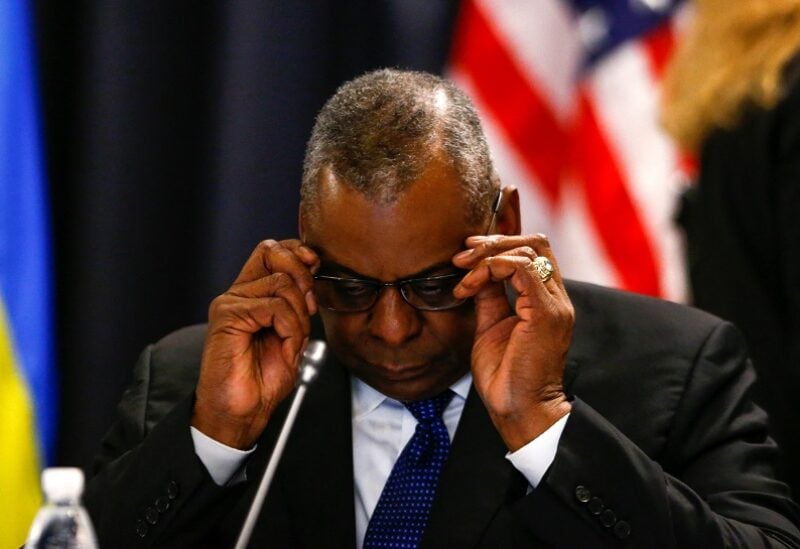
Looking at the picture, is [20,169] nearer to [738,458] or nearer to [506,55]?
[506,55]

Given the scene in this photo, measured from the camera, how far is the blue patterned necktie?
86.8 inches

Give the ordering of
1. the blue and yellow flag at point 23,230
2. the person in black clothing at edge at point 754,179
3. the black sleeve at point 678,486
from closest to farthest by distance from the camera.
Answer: the black sleeve at point 678,486
the person in black clothing at edge at point 754,179
the blue and yellow flag at point 23,230

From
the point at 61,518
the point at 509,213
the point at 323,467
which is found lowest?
the point at 323,467

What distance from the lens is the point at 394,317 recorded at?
2.12 meters

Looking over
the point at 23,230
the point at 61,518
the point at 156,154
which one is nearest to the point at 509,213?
the point at 61,518

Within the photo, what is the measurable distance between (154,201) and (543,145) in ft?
3.49

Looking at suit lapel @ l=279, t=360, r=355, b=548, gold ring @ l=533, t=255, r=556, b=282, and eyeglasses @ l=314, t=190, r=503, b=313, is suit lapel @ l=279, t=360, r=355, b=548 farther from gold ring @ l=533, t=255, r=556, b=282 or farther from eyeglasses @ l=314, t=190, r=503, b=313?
gold ring @ l=533, t=255, r=556, b=282

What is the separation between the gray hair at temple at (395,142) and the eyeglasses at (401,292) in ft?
0.36

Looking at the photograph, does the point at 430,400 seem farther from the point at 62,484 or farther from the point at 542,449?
the point at 62,484

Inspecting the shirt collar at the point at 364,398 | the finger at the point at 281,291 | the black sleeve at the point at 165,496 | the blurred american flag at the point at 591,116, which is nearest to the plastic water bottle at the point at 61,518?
the black sleeve at the point at 165,496

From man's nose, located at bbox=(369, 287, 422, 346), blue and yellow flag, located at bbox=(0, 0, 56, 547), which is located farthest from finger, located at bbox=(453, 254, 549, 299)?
blue and yellow flag, located at bbox=(0, 0, 56, 547)

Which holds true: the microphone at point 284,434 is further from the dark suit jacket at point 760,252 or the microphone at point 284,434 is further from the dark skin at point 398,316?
the dark suit jacket at point 760,252

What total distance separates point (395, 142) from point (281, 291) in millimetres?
285

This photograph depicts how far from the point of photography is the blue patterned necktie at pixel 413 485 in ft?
7.23
